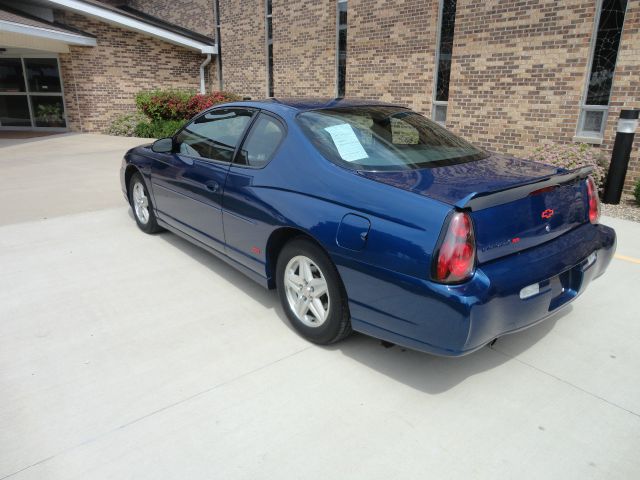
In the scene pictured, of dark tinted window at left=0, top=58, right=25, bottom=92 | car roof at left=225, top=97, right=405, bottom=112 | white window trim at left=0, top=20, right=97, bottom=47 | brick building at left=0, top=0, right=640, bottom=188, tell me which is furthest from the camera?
dark tinted window at left=0, top=58, right=25, bottom=92

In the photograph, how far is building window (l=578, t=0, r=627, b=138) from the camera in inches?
289

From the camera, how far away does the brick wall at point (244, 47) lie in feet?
49.6

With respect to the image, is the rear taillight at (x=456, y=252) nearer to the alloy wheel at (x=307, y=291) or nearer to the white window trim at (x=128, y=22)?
the alloy wheel at (x=307, y=291)

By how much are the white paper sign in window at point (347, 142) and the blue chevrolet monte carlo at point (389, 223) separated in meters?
0.01

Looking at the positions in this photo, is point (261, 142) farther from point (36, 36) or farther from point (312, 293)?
point (36, 36)

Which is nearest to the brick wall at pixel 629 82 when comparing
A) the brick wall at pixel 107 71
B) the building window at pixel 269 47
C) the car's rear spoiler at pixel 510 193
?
the car's rear spoiler at pixel 510 193

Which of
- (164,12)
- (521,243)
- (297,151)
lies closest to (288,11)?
(164,12)

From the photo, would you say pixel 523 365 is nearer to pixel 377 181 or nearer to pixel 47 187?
pixel 377 181

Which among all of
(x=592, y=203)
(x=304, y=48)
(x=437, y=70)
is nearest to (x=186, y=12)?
(x=304, y=48)

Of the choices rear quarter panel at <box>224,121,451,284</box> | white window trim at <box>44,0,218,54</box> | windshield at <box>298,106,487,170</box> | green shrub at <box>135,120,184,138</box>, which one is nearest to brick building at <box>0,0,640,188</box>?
white window trim at <box>44,0,218,54</box>

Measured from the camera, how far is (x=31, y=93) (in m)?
16.5

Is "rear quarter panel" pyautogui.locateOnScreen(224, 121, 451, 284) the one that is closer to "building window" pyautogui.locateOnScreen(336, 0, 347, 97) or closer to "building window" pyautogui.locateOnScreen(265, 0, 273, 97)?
"building window" pyautogui.locateOnScreen(336, 0, 347, 97)

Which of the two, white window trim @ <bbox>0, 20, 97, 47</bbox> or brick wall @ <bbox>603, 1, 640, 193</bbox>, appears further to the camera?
white window trim @ <bbox>0, 20, 97, 47</bbox>

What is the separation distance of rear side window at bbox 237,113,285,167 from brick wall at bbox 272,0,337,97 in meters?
9.41
